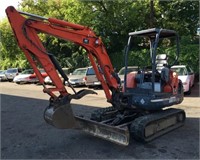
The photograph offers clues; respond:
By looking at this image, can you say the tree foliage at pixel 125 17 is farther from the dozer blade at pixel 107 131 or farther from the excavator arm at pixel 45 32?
the dozer blade at pixel 107 131

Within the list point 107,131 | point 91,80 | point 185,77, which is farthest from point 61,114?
point 91,80

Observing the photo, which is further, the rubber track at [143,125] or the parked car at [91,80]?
the parked car at [91,80]

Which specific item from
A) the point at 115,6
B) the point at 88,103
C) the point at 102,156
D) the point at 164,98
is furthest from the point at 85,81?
the point at 102,156

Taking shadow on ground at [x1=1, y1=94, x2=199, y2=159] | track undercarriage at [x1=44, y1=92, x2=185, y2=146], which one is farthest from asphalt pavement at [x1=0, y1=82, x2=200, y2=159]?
track undercarriage at [x1=44, y1=92, x2=185, y2=146]

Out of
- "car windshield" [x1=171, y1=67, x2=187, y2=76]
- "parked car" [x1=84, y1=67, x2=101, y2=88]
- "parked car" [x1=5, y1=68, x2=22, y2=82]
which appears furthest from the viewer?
"parked car" [x1=5, y1=68, x2=22, y2=82]

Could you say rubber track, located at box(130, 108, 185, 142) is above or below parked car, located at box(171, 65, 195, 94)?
above

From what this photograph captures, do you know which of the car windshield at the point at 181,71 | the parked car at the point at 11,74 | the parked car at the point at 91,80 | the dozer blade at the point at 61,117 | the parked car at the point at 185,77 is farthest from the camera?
the parked car at the point at 11,74

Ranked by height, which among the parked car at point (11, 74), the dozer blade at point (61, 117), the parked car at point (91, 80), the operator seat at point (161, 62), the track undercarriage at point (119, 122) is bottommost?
the parked car at point (11, 74)

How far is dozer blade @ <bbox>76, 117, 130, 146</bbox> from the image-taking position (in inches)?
222

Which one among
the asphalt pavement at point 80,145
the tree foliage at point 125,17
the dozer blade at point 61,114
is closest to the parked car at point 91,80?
the tree foliage at point 125,17

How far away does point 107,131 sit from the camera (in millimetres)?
5891

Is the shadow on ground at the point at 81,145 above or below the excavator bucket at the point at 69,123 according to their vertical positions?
below

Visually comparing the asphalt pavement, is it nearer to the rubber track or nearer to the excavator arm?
the rubber track

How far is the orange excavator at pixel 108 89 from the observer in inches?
225
